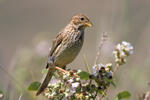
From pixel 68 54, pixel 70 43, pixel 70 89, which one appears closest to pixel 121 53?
pixel 70 89

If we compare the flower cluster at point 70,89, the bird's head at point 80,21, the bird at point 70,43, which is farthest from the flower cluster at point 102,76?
the bird's head at point 80,21

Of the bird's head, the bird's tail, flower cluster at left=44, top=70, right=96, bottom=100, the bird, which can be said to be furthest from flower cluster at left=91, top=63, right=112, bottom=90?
the bird's head

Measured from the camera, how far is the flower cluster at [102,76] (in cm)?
409

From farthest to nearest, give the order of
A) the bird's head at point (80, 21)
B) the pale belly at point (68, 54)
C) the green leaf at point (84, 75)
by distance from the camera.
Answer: the bird's head at point (80, 21), the pale belly at point (68, 54), the green leaf at point (84, 75)

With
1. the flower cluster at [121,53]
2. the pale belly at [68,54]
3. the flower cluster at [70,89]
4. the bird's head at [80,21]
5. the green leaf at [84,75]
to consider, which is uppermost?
the bird's head at [80,21]

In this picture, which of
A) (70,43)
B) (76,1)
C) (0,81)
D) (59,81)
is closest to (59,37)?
(70,43)

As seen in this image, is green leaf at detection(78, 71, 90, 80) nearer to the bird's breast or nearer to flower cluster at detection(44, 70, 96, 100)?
flower cluster at detection(44, 70, 96, 100)

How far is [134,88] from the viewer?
621cm

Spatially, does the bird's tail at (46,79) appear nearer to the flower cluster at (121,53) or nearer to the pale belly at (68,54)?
the pale belly at (68,54)

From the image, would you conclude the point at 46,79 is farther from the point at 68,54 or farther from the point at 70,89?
the point at 70,89

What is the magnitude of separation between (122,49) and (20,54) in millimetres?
2421

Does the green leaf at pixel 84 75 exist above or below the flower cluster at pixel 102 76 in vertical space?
above

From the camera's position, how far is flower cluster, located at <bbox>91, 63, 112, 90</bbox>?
13.4ft

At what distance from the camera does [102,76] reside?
411 cm
